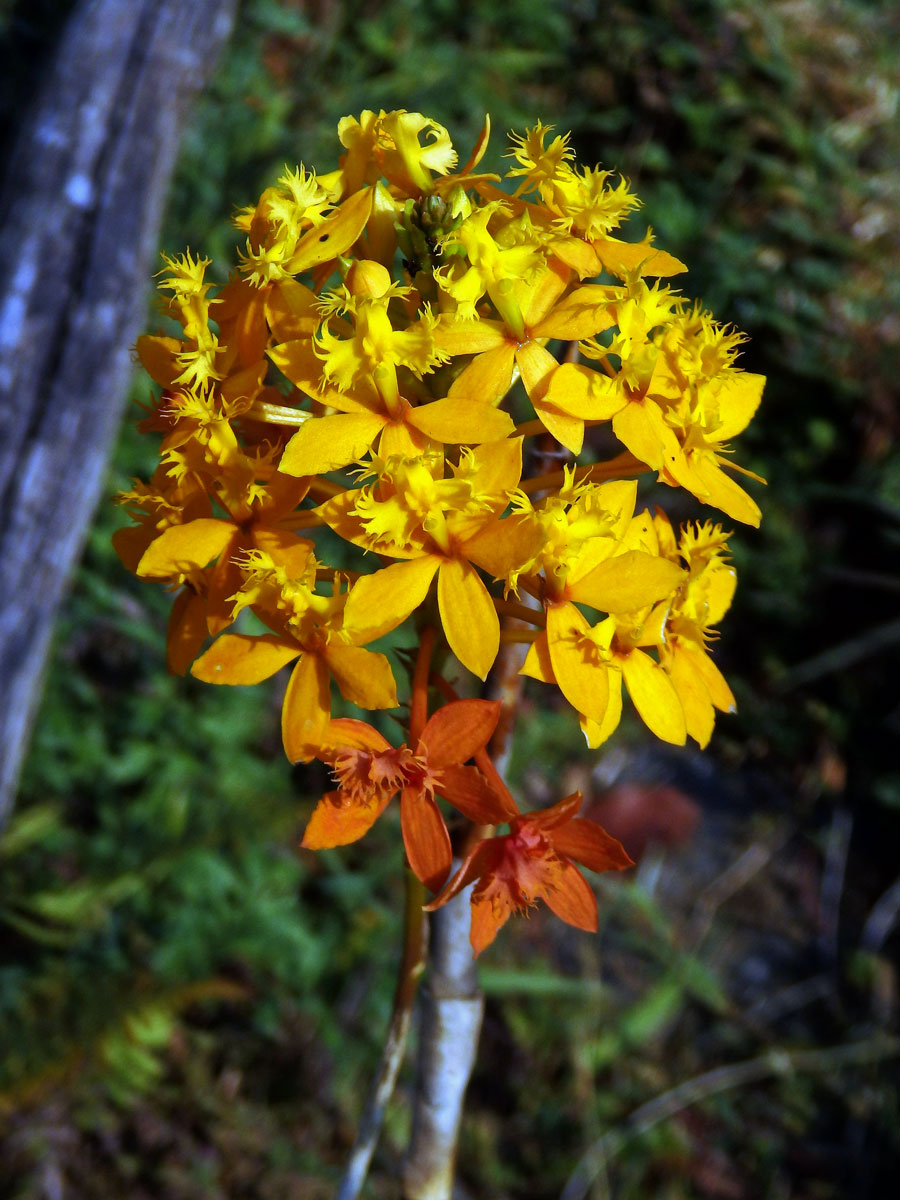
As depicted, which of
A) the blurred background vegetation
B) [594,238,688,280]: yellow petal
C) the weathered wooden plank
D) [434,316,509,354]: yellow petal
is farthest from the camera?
the weathered wooden plank

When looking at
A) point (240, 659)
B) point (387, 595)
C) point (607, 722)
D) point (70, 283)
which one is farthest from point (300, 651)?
point (70, 283)

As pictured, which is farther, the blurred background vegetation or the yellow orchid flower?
the blurred background vegetation

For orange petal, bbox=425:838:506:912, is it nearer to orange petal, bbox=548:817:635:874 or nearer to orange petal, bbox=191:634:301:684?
orange petal, bbox=548:817:635:874

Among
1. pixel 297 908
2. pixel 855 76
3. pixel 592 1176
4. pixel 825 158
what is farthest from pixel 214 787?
pixel 855 76

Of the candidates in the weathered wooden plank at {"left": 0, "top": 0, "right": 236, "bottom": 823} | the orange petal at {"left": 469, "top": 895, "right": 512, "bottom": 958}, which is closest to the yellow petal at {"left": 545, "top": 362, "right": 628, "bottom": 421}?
the orange petal at {"left": 469, "top": 895, "right": 512, "bottom": 958}

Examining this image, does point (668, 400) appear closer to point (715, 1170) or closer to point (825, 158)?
point (715, 1170)

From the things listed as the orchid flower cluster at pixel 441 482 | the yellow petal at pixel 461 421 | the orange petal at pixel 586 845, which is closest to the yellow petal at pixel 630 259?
the orchid flower cluster at pixel 441 482
